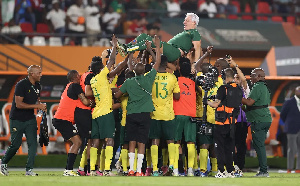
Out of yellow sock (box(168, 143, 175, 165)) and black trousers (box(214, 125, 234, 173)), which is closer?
black trousers (box(214, 125, 234, 173))

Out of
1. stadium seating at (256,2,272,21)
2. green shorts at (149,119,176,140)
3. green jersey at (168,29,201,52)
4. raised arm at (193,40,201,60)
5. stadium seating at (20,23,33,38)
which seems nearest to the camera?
green shorts at (149,119,176,140)

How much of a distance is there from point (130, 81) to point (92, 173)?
197 centimetres

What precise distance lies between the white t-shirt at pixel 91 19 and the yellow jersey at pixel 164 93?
11592 millimetres

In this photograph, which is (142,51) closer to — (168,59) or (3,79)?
(168,59)

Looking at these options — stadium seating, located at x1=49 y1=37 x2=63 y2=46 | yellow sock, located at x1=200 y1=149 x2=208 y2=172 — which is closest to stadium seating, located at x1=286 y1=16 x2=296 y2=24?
stadium seating, located at x1=49 y1=37 x2=63 y2=46

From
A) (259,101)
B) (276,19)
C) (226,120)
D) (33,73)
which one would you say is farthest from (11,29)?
(226,120)

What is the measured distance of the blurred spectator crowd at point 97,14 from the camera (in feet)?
86.3

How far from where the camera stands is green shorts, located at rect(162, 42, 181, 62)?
16.4 metres

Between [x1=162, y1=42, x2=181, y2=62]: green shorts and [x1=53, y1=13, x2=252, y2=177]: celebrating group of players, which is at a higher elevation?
[x1=162, y1=42, x2=181, y2=62]: green shorts

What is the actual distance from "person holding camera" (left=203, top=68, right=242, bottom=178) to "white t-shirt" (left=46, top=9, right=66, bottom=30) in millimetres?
11952

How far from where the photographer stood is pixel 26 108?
51.4 feet

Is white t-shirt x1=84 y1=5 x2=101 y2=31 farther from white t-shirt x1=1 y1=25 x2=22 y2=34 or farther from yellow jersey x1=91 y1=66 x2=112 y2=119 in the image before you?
yellow jersey x1=91 y1=66 x2=112 y2=119

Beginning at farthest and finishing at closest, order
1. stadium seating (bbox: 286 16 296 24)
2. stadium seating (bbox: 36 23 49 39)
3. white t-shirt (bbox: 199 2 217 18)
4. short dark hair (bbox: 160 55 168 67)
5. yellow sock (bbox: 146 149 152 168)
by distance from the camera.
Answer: stadium seating (bbox: 286 16 296 24), white t-shirt (bbox: 199 2 217 18), stadium seating (bbox: 36 23 49 39), yellow sock (bbox: 146 149 152 168), short dark hair (bbox: 160 55 168 67)

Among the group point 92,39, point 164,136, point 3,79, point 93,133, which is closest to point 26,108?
point 93,133
